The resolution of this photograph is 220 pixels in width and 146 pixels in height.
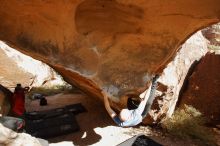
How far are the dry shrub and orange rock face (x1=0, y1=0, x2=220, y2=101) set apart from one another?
243 cm

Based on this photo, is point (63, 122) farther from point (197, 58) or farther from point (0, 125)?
point (197, 58)

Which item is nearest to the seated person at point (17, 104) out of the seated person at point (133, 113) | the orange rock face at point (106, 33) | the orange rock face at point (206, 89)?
the orange rock face at point (106, 33)

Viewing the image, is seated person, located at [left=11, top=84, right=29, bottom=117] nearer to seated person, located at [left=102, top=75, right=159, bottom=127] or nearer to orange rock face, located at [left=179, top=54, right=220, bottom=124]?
seated person, located at [left=102, top=75, right=159, bottom=127]

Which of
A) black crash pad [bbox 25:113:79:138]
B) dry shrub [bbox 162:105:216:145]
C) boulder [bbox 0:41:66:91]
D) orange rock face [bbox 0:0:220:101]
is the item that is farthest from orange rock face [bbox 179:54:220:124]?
boulder [bbox 0:41:66:91]

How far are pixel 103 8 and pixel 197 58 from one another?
14.8 ft

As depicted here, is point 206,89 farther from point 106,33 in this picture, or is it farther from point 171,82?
point 106,33

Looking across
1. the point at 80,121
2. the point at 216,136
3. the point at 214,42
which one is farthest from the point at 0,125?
the point at 214,42

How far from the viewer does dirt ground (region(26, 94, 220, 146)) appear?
241 inches

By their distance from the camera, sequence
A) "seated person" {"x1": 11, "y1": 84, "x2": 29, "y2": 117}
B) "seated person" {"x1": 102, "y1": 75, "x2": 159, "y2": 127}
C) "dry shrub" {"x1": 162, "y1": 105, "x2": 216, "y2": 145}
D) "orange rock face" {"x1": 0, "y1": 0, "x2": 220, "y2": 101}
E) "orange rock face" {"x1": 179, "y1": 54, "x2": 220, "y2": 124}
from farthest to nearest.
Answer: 1. "orange rock face" {"x1": 179, "y1": 54, "x2": 220, "y2": 124}
2. "dry shrub" {"x1": 162, "y1": 105, "x2": 216, "y2": 145}
3. "seated person" {"x1": 11, "y1": 84, "x2": 29, "y2": 117}
4. "seated person" {"x1": 102, "y1": 75, "x2": 159, "y2": 127}
5. "orange rock face" {"x1": 0, "y1": 0, "x2": 220, "y2": 101}

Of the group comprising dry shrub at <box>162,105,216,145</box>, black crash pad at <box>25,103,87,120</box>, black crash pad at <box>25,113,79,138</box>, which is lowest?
dry shrub at <box>162,105,216,145</box>

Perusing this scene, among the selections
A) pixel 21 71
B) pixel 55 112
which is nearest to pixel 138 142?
pixel 55 112

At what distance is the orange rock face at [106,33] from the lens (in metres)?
4.50

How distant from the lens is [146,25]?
16.4 feet

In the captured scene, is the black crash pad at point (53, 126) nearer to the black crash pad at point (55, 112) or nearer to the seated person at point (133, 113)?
the black crash pad at point (55, 112)
